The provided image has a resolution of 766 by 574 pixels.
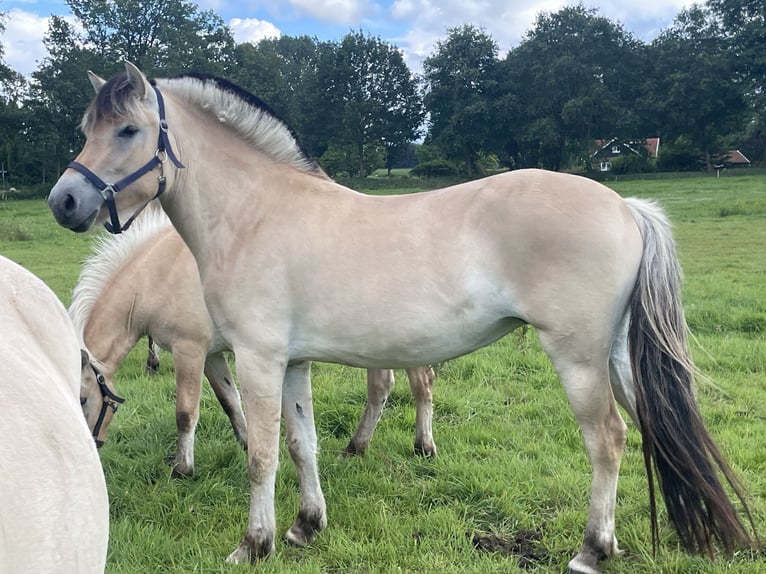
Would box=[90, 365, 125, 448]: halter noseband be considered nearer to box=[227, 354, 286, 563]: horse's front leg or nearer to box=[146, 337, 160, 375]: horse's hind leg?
box=[227, 354, 286, 563]: horse's front leg

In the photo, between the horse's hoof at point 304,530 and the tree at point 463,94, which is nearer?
the horse's hoof at point 304,530

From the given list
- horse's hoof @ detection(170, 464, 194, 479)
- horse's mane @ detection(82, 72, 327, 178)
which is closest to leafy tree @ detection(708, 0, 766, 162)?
horse's mane @ detection(82, 72, 327, 178)

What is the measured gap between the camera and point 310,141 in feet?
169

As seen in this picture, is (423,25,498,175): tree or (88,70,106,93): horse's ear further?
(423,25,498,175): tree

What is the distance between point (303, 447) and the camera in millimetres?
3238

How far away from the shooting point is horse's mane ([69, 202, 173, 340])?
13.5 feet

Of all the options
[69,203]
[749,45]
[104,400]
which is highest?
[749,45]

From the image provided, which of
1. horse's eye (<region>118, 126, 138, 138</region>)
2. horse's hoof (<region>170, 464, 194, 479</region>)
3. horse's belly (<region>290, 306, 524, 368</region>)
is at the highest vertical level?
horse's eye (<region>118, 126, 138, 138</region>)

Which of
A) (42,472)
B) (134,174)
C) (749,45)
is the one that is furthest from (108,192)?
(749,45)

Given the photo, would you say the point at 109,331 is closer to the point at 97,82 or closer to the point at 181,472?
the point at 181,472

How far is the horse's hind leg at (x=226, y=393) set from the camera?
436 centimetres

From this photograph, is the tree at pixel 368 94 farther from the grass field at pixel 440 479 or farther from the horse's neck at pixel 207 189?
the horse's neck at pixel 207 189

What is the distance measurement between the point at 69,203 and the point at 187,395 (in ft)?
5.75

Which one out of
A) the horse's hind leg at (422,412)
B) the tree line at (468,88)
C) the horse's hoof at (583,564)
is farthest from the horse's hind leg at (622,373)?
the tree line at (468,88)
